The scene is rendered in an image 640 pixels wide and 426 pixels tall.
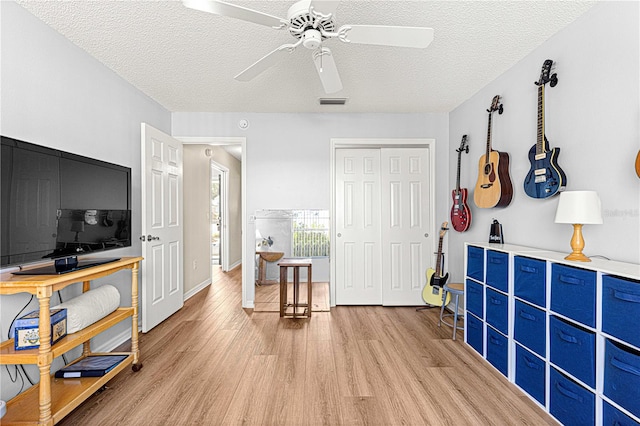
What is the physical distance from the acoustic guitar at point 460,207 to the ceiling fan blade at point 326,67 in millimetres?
2008

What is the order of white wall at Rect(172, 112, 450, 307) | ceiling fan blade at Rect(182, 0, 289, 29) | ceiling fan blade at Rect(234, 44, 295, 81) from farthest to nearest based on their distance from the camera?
white wall at Rect(172, 112, 450, 307) < ceiling fan blade at Rect(234, 44, 295, 81) < ceiling fan blade at Rect(182, 0, 289, 29)

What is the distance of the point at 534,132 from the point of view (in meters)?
2.56

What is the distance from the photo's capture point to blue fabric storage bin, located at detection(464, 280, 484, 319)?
2.76m

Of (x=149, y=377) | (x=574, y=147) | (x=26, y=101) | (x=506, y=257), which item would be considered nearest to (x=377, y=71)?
(x=574, y=147)

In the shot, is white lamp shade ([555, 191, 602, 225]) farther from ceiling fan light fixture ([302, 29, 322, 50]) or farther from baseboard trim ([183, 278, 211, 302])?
baseboard trim ([183, 278, 211, 302])

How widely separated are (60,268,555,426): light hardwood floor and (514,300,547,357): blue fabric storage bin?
1.15ft

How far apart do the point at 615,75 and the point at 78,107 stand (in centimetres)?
349

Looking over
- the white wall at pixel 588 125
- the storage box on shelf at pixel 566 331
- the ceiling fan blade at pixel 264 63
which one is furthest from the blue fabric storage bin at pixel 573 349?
the ceiling fan blade at pixel 264 63

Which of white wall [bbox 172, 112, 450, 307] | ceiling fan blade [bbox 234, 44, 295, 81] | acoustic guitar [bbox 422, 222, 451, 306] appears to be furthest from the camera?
white wall [bbox 172, 112, 450, 307]

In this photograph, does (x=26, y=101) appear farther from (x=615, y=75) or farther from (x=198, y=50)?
(x=615, y=75)

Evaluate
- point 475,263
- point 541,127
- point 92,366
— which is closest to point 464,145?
point 541,127

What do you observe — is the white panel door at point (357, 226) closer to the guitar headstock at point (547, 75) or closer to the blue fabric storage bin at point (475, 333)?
the blue fabric storage bin at point (475, 333)

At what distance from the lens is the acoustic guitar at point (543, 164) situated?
7.40ft

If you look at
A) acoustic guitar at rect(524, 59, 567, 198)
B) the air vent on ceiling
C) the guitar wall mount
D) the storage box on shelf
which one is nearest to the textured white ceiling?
the air vent on ceiling
